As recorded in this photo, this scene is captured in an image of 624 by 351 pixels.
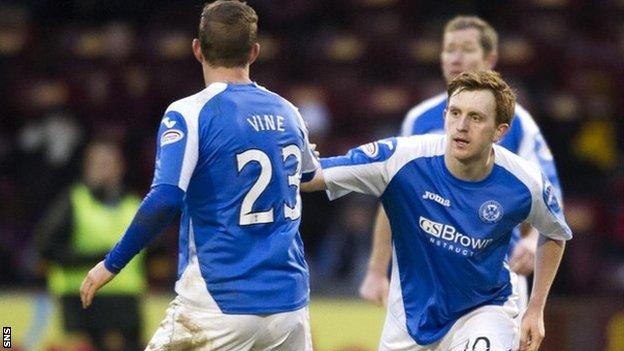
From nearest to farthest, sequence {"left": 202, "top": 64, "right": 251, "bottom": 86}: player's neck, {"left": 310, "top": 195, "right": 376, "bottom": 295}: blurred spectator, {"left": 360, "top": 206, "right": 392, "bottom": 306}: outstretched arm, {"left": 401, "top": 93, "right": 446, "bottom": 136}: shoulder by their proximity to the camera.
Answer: {"left": 202, "top": 64, "right": 251, "bottom": 86}: player's neck, {"left": 360, "top": 206, "right": 392, "bottom": 306}: outstretched arm, {"left": 401, "top": 93, "right": 446, "bottom": 136}: shoulder, {"left": 310, "top": 195, "right": 376, "bottom": 295}: blurred spectator

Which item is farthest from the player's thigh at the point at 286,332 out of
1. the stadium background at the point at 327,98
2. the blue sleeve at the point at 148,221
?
the stadium background at the point at 327,98

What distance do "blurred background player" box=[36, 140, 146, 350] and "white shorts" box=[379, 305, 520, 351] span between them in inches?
151

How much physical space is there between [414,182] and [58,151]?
23.7 feet

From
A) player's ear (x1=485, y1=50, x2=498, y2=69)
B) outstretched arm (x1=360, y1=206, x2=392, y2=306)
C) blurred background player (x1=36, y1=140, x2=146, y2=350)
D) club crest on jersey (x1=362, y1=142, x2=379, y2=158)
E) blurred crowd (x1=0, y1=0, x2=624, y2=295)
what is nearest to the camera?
club crest on jersey (x1=362, y1=142, x2=379, y2=158)

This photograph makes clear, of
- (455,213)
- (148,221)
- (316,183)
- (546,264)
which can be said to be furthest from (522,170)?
(148,221)

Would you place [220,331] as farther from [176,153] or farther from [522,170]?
[522,170]

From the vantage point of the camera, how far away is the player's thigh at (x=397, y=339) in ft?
18.3

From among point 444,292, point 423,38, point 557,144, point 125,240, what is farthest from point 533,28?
point 125,240

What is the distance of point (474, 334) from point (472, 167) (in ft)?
2.24

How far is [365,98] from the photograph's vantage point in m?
12.8

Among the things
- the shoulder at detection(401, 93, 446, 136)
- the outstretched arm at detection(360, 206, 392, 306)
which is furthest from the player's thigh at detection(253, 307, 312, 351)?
the shoulder at detection(401, 93, 446, 136)

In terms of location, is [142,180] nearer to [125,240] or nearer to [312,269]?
[312,269]

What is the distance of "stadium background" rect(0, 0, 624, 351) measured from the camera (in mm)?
10930

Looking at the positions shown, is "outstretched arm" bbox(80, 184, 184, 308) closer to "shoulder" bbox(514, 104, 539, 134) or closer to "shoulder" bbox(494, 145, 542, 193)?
"shoulder" bbox(494, 145, 542, 193)
